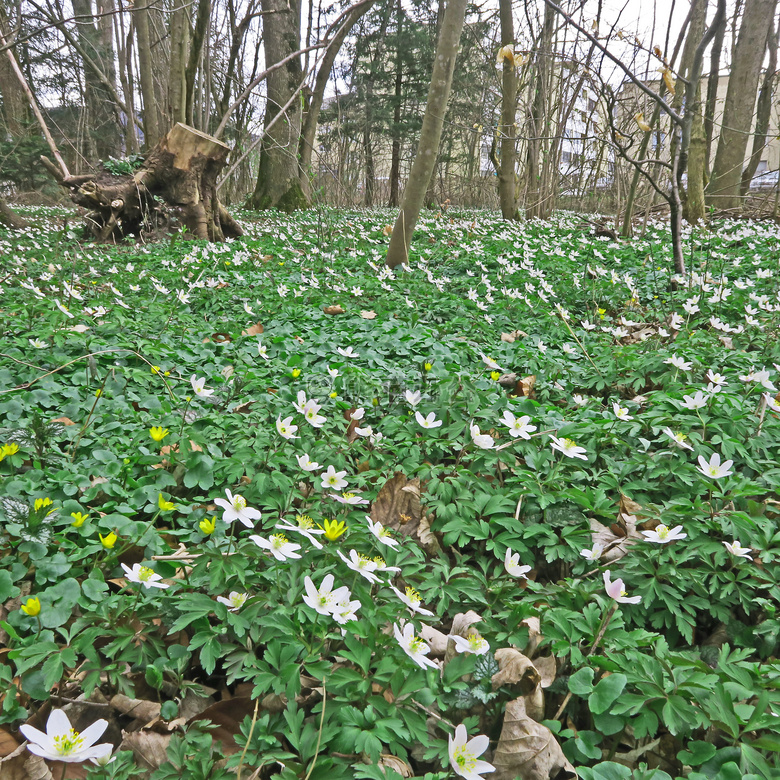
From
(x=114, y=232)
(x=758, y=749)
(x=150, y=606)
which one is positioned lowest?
(x=758, y=749)

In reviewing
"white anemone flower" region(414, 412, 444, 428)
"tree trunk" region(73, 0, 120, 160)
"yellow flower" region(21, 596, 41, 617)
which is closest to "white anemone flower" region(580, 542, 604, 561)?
"white anemone flower" region(414, 412, 444, 428)

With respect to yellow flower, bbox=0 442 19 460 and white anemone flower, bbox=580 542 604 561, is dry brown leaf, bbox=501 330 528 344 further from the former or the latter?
yellow flower, bbox=0 442 19 460

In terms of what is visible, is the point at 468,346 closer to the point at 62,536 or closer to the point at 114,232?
the point at 62,536

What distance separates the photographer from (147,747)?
118 centimetres

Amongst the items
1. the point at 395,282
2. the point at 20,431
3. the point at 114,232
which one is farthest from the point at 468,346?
the point at 114,232

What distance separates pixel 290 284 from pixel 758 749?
456 centimetres

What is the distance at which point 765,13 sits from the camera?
927 cm

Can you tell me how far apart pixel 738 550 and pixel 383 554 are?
1065 millimetres

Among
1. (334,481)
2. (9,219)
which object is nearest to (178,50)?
(9,219)

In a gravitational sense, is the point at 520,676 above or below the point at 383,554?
below

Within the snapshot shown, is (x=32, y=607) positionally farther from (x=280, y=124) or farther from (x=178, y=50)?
(x=280, y=124)

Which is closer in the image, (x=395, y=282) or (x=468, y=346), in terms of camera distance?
(x=468, y=346)

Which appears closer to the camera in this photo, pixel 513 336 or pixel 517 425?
pixel 517 425

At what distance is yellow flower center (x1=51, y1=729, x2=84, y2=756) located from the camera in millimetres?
989
